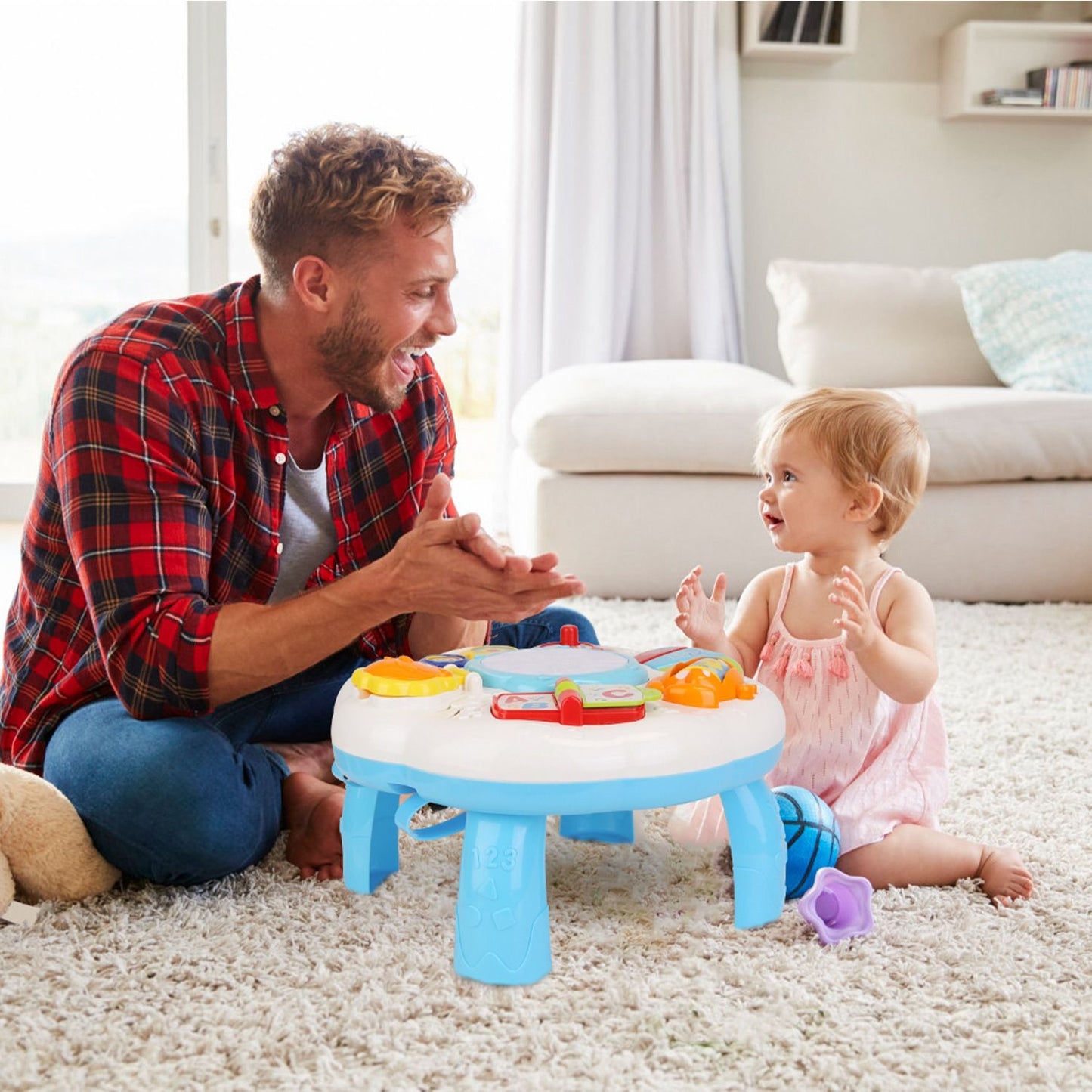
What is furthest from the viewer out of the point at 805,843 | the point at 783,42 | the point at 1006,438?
the point at 783,42

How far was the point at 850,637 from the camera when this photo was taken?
122cm

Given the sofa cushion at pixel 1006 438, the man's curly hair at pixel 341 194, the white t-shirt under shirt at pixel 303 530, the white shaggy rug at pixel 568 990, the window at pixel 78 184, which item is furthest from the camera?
the window at pixel 78 184

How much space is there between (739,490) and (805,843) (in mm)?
1656

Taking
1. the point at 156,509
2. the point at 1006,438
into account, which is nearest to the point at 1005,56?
the point at 1006,438

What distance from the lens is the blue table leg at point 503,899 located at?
105 centimetres

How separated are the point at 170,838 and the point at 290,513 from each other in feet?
1.44

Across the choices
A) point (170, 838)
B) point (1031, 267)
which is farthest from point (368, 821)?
point (1031, 267)

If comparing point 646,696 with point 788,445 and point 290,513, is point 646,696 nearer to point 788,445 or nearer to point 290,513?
point 788,445

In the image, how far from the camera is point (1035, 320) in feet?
10.4

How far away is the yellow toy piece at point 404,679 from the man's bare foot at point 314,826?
7.3 inches

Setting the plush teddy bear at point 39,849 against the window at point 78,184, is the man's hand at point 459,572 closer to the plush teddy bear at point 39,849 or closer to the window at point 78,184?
the plush teddy bear at point 39,849

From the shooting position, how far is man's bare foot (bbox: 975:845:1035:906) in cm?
127

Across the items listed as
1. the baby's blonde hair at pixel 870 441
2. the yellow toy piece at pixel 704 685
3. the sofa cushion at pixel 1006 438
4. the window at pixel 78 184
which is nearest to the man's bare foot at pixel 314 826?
the yellow toy piece at pixel 704 685

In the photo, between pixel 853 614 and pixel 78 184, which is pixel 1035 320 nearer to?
pixel 853 614
